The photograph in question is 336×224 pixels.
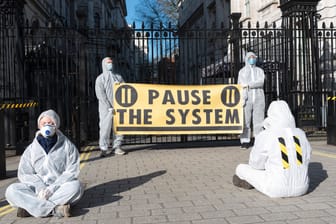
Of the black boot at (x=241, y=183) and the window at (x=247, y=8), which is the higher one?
the window at (x=247, y=8)

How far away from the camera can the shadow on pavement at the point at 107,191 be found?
5176 mm

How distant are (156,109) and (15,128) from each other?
3.75 meters

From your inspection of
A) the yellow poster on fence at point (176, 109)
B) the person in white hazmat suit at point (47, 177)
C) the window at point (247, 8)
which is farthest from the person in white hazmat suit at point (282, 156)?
the window at point (247, 8)

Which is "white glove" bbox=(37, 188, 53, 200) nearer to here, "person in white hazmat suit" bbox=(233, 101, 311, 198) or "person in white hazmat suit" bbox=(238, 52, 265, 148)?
"person in white hazmat suit" bbox=(233, 101, 311, 198)

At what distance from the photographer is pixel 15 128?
10.4 meters

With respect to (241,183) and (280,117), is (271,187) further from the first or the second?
(280,117)

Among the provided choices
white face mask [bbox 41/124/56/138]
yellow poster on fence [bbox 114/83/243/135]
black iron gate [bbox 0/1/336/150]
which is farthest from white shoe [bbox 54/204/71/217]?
black iron gate [bbox 0/1/336/150]

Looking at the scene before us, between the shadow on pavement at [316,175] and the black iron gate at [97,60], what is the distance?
4614 mm

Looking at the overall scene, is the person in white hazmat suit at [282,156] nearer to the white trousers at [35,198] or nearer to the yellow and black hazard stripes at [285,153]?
the yellow and black hazard stripes at [285,153]

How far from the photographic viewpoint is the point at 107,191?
5.90 meters

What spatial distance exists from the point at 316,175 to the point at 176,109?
4.01 metres

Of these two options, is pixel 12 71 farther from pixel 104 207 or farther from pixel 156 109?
pixel 104 207

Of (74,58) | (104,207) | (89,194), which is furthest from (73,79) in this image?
(104,207)

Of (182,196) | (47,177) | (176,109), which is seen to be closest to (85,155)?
(176,109)
